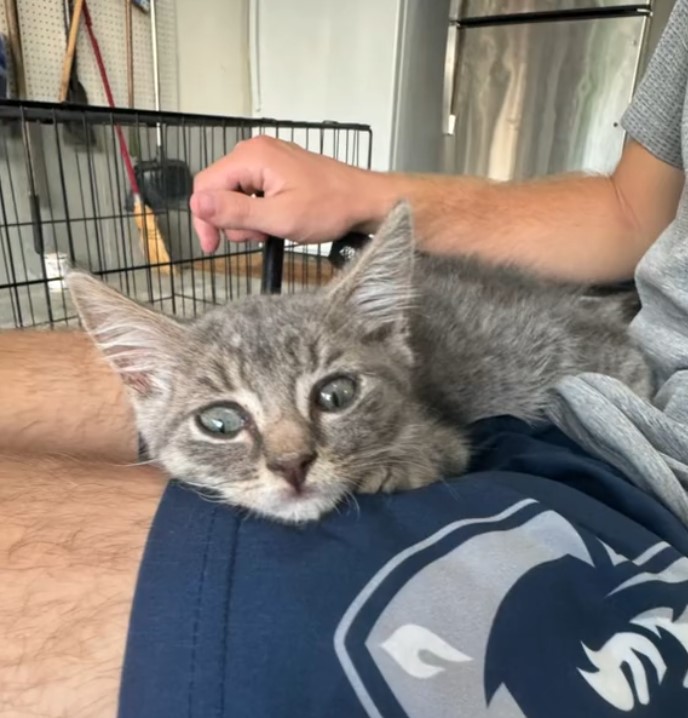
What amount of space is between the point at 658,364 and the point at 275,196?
0.58 metres

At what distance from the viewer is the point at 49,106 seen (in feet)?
5.30

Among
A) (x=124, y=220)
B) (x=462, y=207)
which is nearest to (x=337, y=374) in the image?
(x=462, y=207)

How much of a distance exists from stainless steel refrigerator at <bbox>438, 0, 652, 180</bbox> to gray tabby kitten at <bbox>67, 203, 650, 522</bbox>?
2.43 metres

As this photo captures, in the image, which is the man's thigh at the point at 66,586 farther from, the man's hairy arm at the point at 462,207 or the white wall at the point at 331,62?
the white wall at the point at 331,62

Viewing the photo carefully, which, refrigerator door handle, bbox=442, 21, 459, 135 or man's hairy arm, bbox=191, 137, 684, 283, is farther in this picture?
refrigerator door handle, bbox=442, 21, 459, 135

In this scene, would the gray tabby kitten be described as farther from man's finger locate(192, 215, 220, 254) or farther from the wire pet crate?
the wire pet crate

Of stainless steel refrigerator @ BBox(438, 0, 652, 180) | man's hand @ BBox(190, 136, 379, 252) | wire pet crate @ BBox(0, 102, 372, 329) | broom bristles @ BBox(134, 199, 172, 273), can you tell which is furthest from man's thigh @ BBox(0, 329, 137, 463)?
stainless steel refrigerator @ BBox(438, 0, 652, 180)

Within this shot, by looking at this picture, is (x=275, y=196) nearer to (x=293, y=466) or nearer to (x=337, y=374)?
(x=337, y=374)

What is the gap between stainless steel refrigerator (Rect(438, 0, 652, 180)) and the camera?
10.3ft

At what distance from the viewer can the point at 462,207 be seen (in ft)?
3.83

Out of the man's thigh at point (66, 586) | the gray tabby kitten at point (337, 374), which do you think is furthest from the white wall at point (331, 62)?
the man's thigh at point (66, 586)

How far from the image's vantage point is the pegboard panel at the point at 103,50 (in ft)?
9.05

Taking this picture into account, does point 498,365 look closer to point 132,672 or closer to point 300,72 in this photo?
point 132,672

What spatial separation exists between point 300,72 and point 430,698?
11.9 ft
